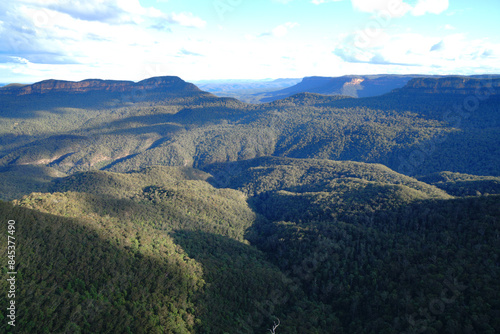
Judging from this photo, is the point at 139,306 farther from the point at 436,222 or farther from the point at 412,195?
the point at 412,195

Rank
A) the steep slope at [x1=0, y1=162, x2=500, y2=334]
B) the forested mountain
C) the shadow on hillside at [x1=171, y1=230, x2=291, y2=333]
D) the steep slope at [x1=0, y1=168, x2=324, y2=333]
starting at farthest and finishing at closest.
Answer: the shadow on hillside at [x1=171, y1=230, x2=291, y2=333], the steep slope at [x1=0, y1=162, x2=500, y2=334], the forested mountain, the steep slope at [x1=0, y1=168, x2=324, y2=333]

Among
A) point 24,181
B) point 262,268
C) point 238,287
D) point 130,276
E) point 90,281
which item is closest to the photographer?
point 90,281

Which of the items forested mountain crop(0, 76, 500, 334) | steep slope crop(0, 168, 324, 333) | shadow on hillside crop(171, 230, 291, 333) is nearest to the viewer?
steep slope crop(0, 168, 324, 333)

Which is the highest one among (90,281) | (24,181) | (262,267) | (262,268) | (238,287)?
(90,281)

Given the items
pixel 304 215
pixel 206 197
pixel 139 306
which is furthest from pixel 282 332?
pixel 206 197

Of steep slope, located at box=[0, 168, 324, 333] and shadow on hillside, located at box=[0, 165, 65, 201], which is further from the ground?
steep slope, located at box=[0, 168, 324, 333]

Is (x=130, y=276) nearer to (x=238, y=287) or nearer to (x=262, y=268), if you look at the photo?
(x=238, y=287)

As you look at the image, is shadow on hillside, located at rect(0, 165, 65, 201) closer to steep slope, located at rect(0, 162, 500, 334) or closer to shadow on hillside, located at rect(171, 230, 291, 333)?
steep slope, located at rect(0, 162, 500, 334)

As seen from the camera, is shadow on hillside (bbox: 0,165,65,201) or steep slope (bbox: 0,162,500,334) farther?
shadow on hillside (bbox: 0,165,65,201)

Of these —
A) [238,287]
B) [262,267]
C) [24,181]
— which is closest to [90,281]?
[238,287]

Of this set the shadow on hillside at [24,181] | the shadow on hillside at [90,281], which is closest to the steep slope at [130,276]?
the shadow on hillside at [90,281]

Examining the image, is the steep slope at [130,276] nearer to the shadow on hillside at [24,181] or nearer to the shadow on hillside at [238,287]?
the shadow on hillside at [238,287]

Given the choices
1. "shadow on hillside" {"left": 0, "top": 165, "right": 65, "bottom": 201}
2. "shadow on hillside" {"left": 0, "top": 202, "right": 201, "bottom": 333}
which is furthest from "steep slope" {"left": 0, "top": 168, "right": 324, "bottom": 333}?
"shadow on hillside" {"left": 0, "top": 165, "right": 65, "bottom": 201}
